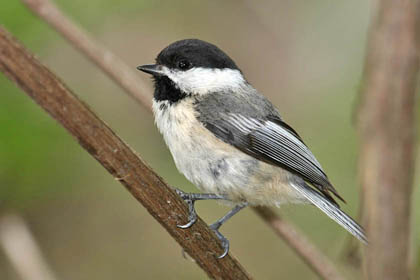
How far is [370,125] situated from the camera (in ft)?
2.67

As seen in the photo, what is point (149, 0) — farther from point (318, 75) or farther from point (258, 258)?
point (258, 258)

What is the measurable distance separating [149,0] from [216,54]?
1.18 metres

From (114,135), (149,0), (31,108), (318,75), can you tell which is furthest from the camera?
(318,75)

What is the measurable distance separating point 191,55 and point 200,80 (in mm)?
111

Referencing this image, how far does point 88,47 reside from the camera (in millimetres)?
2039

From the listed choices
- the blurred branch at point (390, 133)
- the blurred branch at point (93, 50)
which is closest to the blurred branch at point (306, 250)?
the blurred branch at point (93, 50)

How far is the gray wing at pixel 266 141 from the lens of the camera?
2139mm

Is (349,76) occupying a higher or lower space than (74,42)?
lower

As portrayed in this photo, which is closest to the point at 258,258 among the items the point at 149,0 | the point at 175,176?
the point at 175,176

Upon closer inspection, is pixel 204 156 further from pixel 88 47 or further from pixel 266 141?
pixel 88 47

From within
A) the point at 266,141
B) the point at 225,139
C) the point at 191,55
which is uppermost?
the point at 191,55

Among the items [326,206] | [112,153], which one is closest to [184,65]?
[326,206]

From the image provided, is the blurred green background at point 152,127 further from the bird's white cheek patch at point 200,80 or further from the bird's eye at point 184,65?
the bird's eye at point 184,65

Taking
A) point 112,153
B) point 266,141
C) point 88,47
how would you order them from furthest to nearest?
point 266,141 < point 88,47 < point 112,153
